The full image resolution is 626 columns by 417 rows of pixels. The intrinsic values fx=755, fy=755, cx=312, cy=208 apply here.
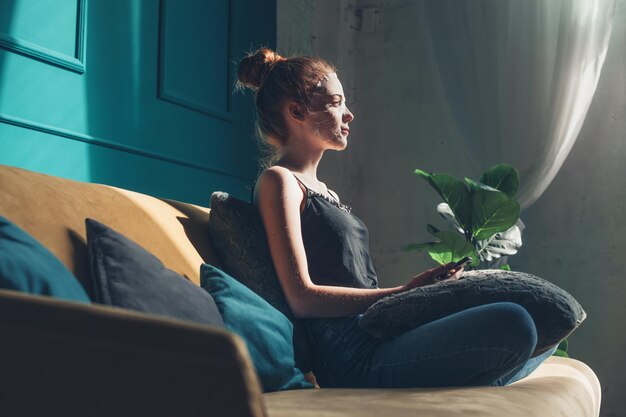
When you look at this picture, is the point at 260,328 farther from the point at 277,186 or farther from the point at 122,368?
the point at 122,368

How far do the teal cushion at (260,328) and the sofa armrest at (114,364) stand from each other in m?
Answer: 0.64

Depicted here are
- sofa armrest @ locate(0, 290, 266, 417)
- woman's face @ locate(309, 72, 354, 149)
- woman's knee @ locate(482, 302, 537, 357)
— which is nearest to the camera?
sofa armrest @ locate(0, 290, 266, 417)

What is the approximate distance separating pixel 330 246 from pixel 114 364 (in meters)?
1.09

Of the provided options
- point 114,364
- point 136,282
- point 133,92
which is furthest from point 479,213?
point 114,364

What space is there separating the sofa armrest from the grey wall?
9.04ft

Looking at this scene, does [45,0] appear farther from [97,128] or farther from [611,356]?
[611,356]

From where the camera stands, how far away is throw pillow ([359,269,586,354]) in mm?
1350

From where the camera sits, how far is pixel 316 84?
190 centimetres

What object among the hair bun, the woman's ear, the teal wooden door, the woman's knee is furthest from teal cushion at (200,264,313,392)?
the teal wooden door

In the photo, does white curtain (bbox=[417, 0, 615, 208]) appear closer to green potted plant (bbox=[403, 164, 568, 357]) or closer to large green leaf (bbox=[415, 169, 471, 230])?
green potted plant (bbox=[403, 164, 568, 357])

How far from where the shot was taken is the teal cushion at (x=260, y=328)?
1.36 metres

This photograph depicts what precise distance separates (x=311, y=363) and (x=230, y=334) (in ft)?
3.37

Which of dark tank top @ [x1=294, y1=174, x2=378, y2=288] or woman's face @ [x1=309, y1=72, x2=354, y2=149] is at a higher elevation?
woman's face @ [x1=309, y1=72, x2=354, y2=149]

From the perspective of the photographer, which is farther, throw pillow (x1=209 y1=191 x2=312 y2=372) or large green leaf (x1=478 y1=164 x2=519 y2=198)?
large green leaf (x1=478 y1=164 x2=519 y2=198)
